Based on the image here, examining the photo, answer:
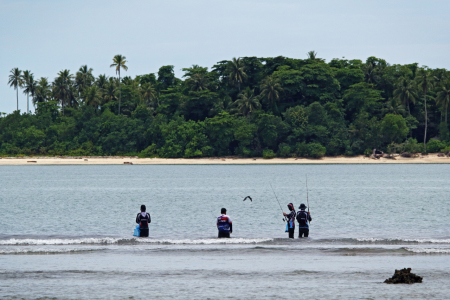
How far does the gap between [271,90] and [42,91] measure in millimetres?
63151

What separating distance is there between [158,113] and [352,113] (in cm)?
4275

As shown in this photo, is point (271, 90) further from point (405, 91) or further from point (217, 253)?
point (217, 253)

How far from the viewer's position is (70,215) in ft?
119

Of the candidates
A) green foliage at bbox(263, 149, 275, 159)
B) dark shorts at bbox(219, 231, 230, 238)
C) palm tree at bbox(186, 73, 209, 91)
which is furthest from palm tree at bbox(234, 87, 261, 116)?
dark shorts at bbox(219, 231, 230, 238)

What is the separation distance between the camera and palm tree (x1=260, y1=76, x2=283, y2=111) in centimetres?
11394

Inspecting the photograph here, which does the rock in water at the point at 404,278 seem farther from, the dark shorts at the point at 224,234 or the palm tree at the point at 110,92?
the palm tree at the point at 110,92

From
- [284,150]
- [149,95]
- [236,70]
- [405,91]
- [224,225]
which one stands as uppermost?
[236,70]

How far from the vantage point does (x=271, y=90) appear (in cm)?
11400

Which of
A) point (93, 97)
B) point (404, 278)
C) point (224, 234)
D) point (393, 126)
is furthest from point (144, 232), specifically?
point (93, 97)

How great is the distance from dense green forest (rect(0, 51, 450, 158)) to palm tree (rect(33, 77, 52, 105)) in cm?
1107

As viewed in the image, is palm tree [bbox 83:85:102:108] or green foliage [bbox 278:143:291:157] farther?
palm tree [bbox 83:85:102:108]

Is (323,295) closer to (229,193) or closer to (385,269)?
(385,269)

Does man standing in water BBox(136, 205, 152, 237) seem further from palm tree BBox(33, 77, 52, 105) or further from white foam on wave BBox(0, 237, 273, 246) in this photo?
palm tree BBox(33, 77, 52, 105)

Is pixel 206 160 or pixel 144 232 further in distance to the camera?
pixel 206 160
